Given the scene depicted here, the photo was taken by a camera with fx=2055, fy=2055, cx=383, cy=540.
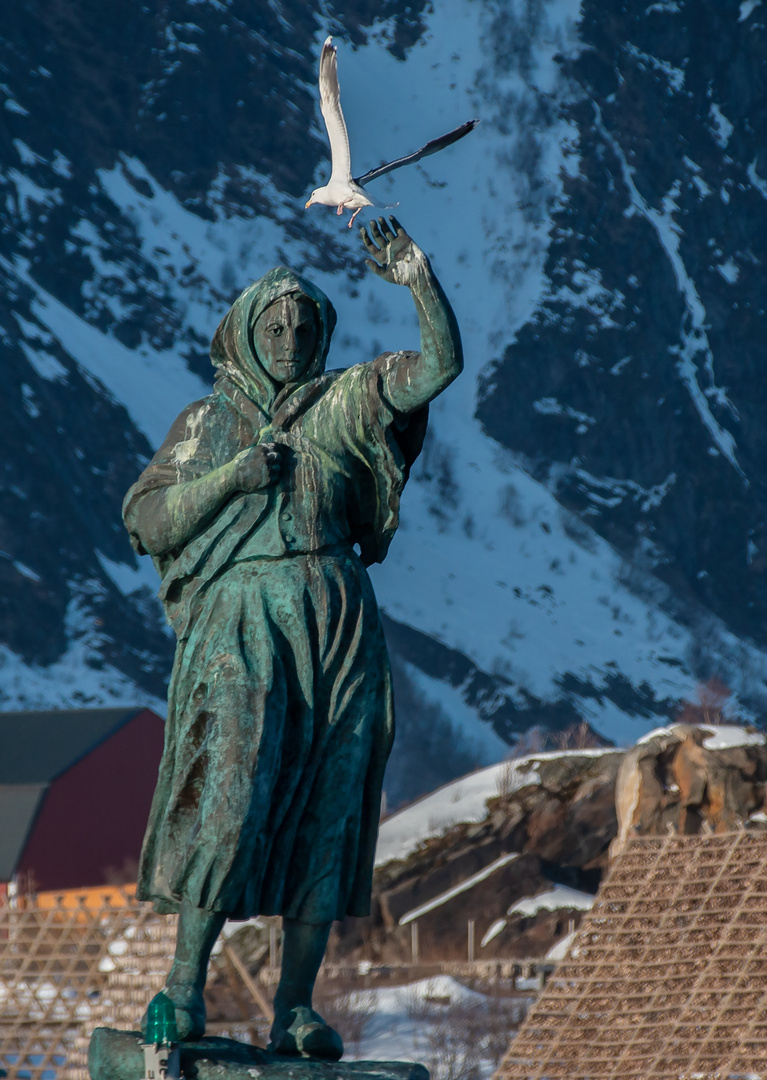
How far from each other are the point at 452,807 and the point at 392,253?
102ft

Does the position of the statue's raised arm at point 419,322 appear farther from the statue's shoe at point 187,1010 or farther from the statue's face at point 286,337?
the statue's shoe at point 187,1010

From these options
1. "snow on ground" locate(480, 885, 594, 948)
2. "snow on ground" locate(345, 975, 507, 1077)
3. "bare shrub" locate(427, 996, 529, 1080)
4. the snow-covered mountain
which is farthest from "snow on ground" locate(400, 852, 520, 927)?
the snow-covered mountain

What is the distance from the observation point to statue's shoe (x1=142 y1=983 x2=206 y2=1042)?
13.6 feet

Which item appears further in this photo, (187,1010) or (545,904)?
(545,904)

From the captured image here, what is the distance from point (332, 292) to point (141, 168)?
1452 cm

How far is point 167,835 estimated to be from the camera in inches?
173

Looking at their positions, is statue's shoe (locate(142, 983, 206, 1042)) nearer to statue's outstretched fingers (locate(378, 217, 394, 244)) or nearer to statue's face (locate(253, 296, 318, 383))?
statue's face (locate(253, 296, 318, 383))

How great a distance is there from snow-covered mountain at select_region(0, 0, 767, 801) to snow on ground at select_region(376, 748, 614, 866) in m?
53.9

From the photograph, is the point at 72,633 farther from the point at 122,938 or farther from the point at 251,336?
the point at 251,336

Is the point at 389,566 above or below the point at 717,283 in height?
below

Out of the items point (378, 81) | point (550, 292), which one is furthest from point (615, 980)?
point (378, 81)

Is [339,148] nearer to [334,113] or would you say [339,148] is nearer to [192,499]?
[334,113]

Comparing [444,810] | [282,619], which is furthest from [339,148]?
[444,810]

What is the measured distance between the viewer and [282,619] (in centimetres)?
445
